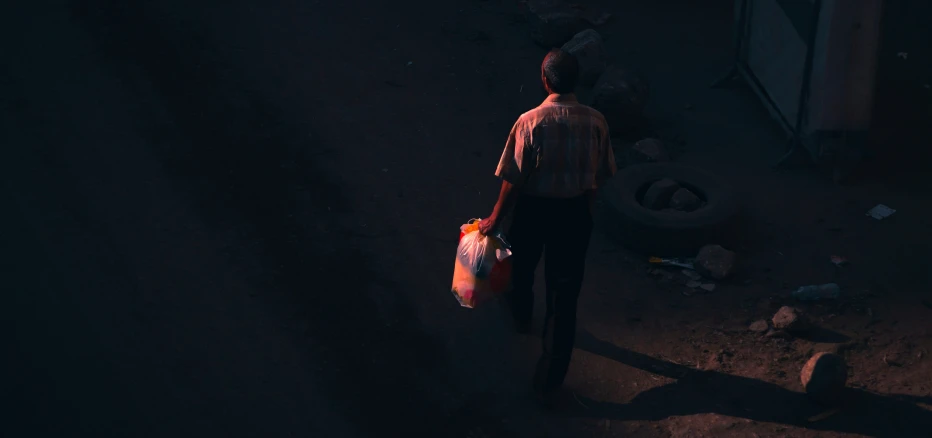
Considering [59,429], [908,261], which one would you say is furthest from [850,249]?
[59,429]

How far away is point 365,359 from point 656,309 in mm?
1915

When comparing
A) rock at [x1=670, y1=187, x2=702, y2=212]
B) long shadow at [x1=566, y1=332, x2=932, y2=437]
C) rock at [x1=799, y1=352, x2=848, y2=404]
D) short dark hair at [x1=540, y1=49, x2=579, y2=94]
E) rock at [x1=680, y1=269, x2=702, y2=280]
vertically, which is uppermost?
short dark hair at [x1=540, y1=49, x2=579, y2=94]

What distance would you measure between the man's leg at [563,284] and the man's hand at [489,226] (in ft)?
0.96

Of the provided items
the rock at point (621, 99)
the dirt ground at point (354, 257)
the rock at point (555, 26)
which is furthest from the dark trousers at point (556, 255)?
the rock at point (555, 26)

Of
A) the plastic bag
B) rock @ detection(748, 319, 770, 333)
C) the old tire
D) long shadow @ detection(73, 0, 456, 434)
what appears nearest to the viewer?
the plastic bag

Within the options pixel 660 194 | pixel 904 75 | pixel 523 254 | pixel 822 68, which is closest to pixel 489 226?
pixel 523 254

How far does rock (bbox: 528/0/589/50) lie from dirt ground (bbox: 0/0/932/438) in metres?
0.16

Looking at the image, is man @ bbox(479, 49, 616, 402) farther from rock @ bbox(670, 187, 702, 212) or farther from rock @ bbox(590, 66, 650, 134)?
rock @ bbox(590, 66, 650, 134)

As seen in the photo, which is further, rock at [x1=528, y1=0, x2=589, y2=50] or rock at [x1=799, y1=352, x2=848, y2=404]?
rock at [x1=528, y1=0, x2=589, y2=50]

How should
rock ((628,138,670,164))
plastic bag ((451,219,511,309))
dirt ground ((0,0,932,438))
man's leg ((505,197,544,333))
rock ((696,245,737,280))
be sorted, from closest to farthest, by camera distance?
1. man's leg ((505,197,544,333))
2. plastic bag ((451,219,511,309))
3. dirt ground ((0,0,932,438))
4. rock ((696,245,737,280))
5. rock ((628,138,670,164))

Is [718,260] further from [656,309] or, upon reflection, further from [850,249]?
[850,249]

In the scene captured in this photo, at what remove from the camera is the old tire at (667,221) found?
6.22 m

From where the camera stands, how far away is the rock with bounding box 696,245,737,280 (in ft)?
19.7

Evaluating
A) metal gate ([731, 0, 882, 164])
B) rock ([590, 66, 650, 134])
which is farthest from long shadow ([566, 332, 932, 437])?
rock ([590, 66, 650, 134])
